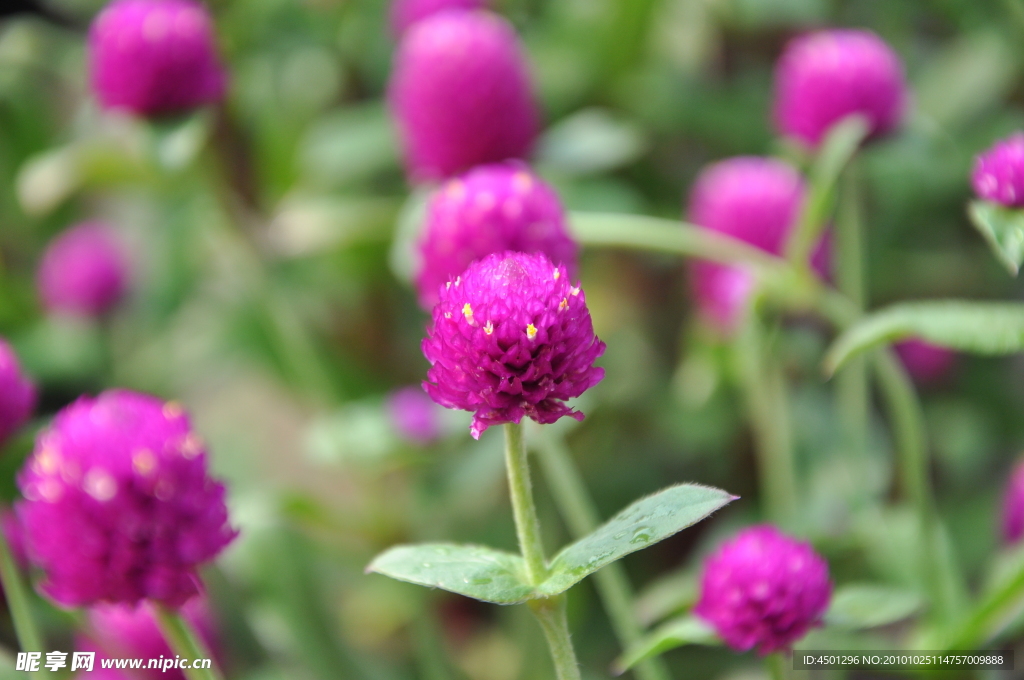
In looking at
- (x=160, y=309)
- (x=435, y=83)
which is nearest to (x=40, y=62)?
(x=160, y=309)

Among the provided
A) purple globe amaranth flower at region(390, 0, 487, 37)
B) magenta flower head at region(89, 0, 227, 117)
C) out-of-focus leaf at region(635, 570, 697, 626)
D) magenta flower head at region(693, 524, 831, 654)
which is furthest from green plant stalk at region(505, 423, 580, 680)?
purple globe amaranth flower at region(390, 0, 487, 37)

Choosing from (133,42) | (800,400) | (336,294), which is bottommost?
(800,400)

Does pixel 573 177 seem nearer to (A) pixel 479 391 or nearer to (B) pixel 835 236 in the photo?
(B) pixel 835 236

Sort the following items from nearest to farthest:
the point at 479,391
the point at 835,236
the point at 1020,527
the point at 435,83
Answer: the point at 479,391
the point at 1020,527
the point at 435,83
the point at 835,236

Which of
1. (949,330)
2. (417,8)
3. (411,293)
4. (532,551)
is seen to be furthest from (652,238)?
(411,293)

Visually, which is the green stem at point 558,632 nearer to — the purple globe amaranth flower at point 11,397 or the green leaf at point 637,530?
the green leaf at point 637,530

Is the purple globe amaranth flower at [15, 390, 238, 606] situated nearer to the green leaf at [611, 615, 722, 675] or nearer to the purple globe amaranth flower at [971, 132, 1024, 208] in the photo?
the green leaf at [611, 615, 722, 675]
